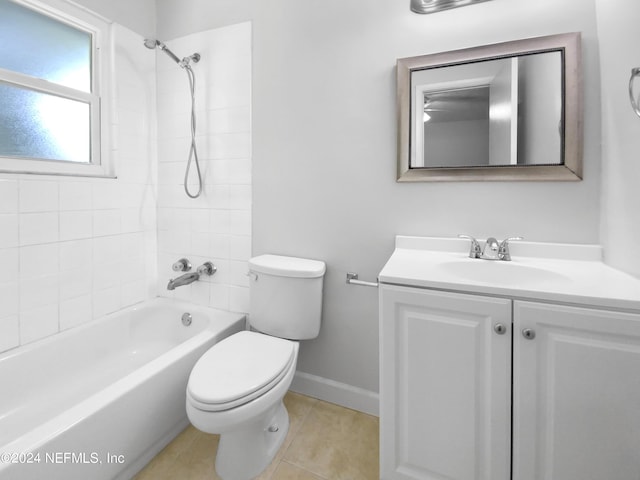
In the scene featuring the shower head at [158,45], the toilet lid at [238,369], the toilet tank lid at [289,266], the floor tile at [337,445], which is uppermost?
the shower head at [158,45]

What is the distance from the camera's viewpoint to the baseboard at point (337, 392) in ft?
5.17

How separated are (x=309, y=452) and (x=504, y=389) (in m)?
0.90

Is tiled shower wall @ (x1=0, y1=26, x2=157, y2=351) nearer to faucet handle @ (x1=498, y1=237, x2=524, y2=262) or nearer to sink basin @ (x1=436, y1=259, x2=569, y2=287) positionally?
sink basin @ (x1=436, y1=259, x2=569, y2=287)

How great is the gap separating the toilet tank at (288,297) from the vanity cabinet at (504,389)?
546mm

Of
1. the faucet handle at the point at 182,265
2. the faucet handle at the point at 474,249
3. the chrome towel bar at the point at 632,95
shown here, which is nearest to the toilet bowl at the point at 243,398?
the faucet handle at the point at 182,265

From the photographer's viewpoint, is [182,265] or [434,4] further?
[182,265]

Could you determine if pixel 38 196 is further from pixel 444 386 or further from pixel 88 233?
pixel 444 386

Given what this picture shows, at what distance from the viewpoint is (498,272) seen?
1.22 metres

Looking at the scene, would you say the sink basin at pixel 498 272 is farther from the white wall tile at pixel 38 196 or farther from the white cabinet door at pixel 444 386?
the white wall tile at pixel 38 196

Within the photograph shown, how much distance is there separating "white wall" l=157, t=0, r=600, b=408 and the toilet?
0.18m

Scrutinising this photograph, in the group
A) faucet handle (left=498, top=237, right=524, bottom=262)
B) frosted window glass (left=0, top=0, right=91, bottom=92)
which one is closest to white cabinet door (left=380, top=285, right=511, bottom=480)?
faucet handle (left=498, top=237, right=524, bottom=262)

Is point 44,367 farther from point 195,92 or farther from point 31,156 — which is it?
point 195,92

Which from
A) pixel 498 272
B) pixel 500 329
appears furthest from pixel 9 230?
pixel 498 272

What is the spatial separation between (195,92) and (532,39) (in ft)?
5.88
